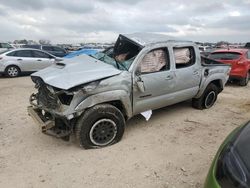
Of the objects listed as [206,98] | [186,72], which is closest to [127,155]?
[186,72]

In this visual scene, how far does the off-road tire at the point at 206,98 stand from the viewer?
21.8ft

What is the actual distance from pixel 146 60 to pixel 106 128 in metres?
1.52

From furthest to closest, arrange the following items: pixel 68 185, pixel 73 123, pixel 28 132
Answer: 1. pixel 28 132
2. pixel 73 123
3. pixel 68 185

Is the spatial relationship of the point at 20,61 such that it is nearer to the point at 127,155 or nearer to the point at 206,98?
the point at 206,98

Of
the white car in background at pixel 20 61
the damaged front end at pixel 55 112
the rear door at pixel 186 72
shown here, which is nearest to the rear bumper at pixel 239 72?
the rear door at pixel 186 72

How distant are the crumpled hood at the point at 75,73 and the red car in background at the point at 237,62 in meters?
7.35

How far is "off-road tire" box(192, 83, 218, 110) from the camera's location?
21.8 ft

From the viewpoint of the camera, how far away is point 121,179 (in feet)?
11.9

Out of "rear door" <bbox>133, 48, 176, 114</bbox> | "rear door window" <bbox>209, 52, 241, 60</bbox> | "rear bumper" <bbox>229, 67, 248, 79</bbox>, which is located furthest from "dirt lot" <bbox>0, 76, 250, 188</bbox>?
"rear door window" <bbox>209, 52, 241, 60</bbox>

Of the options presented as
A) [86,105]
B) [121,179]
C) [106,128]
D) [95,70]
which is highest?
[95,70]

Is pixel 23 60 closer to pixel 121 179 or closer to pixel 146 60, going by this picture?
pixel 146 60

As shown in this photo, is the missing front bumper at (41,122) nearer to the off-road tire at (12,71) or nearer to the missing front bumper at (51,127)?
the missing front bumper at (51,127)

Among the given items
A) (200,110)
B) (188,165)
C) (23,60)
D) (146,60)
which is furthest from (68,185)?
(23,60)

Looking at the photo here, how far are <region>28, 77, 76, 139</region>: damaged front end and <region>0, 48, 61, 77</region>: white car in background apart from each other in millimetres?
8325
